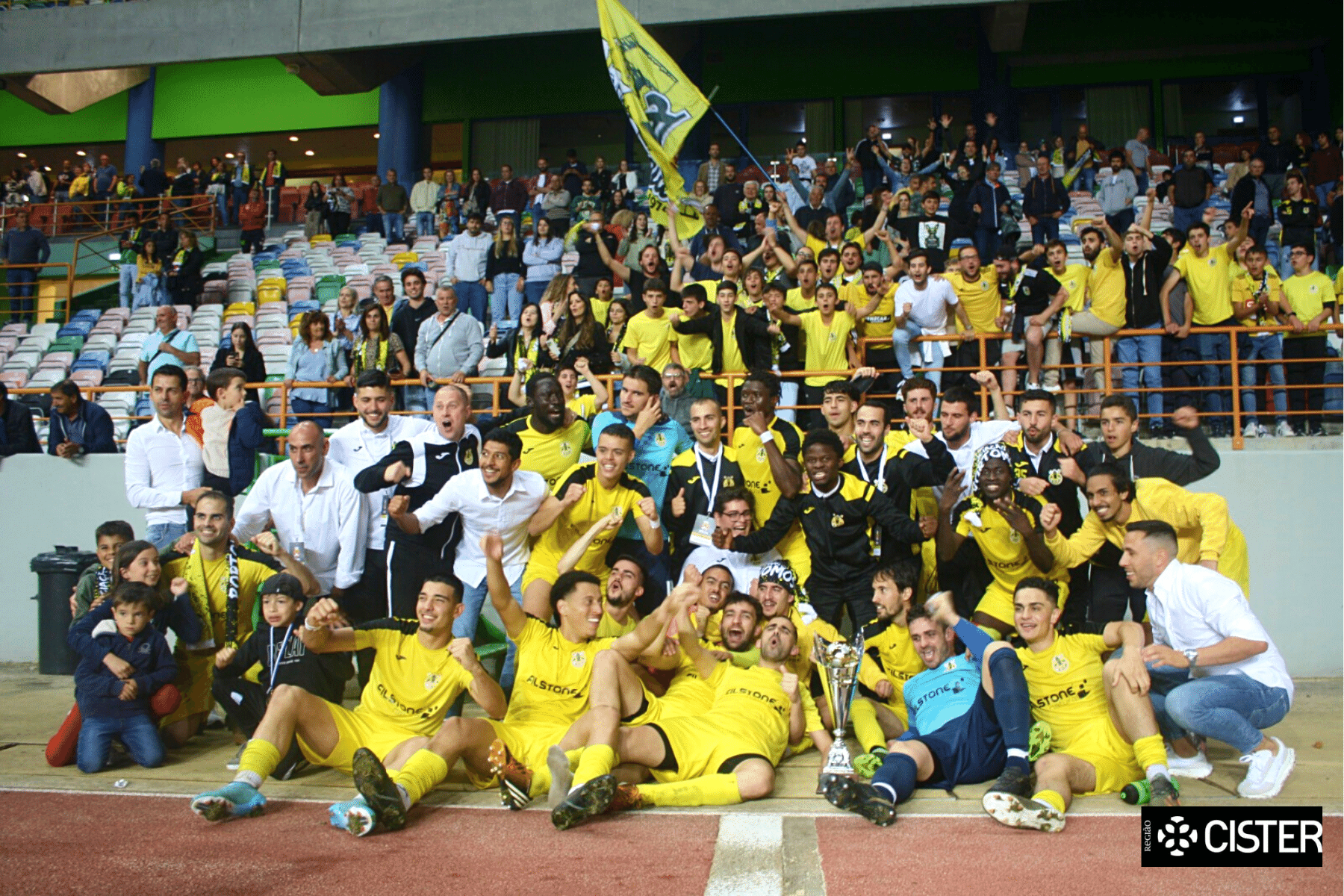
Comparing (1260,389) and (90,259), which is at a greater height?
(90,259)

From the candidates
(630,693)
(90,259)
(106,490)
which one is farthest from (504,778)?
(90,259)

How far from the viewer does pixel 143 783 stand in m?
5.41

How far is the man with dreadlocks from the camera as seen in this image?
19.1ft

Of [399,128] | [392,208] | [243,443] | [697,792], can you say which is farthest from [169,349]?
[399,128]

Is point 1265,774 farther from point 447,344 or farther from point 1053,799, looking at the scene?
point 447,344

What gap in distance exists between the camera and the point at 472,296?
39.0ft

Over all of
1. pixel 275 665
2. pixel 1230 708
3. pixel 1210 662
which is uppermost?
pixel 1210 662


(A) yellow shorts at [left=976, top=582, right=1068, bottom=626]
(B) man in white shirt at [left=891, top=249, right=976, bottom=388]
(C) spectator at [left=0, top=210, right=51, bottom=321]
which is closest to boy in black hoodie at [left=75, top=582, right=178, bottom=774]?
(A) yellow shorts at [left=976, top=582, right=1068, bottom=626]

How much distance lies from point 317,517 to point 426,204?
12.6 meters

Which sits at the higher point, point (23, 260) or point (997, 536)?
point (23, 260)

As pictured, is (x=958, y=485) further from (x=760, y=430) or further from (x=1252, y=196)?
(x=1252, y=196)

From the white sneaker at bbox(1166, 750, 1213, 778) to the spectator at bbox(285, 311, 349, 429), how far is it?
25.4ft

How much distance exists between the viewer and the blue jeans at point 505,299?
39.4 ft

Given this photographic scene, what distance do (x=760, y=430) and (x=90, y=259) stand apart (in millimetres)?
17655
